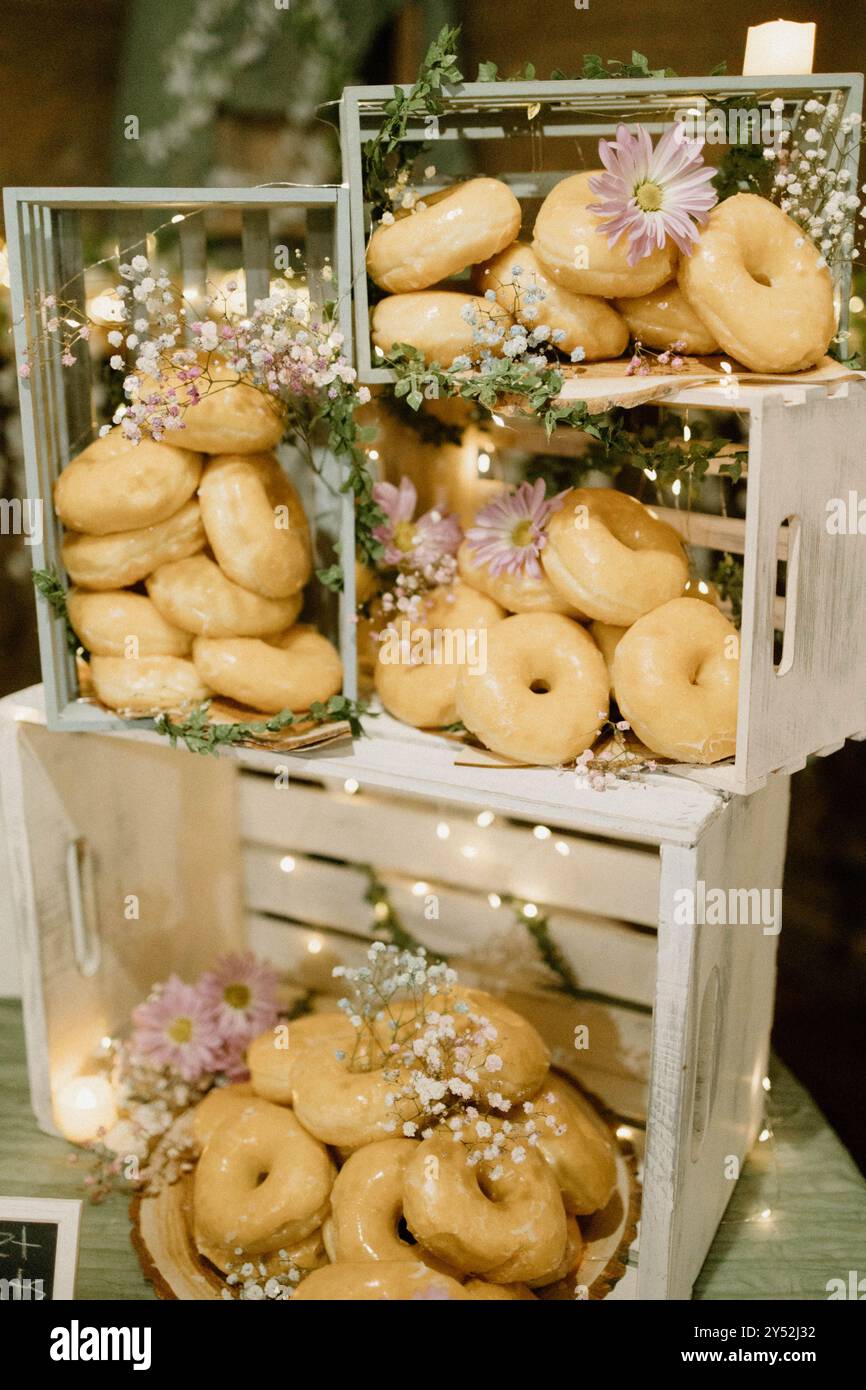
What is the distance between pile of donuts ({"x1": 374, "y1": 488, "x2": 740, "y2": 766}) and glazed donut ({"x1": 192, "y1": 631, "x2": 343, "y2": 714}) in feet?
0.77

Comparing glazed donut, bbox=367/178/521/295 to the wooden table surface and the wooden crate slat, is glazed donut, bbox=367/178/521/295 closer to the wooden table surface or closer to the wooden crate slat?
the wooden crate slat

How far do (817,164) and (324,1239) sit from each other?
174cm

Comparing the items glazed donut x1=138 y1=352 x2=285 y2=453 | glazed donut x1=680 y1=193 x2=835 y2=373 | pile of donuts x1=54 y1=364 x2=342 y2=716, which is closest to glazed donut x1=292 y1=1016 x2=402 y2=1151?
pile of donuts x1=54 y1=364 x2=342 y2=716

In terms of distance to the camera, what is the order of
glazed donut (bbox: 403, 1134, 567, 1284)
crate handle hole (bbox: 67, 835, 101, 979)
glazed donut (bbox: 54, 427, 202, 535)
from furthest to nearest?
crate handle hole (bbox: 67, 835, 101, 979), glazed donut (bbox: 54, 427, 202, 535), glazed donut (bbox: 403, 1134, 567, 1284)

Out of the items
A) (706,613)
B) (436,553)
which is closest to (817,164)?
(706,613)

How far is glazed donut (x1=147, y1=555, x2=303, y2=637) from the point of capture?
180 centimetres

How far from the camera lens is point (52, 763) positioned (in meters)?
2.10

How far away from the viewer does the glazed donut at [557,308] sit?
1677mm

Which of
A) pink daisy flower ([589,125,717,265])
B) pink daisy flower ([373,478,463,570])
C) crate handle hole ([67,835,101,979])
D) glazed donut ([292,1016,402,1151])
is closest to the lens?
pink daisy flower ([589,125,717,265])

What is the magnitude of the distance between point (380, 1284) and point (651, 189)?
4.89 feet

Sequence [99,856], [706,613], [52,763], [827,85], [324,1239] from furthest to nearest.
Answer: [99,856], [52,763], [324,1239], [706,613], [827,85]

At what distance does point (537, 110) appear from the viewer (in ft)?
5.59

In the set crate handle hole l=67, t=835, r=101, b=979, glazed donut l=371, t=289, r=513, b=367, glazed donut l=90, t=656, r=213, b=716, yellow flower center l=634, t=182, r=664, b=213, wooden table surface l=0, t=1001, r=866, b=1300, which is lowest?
wooden table surface l=0, t=1001, r=866, b=1300

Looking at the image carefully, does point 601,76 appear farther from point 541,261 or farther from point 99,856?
point 99,856
